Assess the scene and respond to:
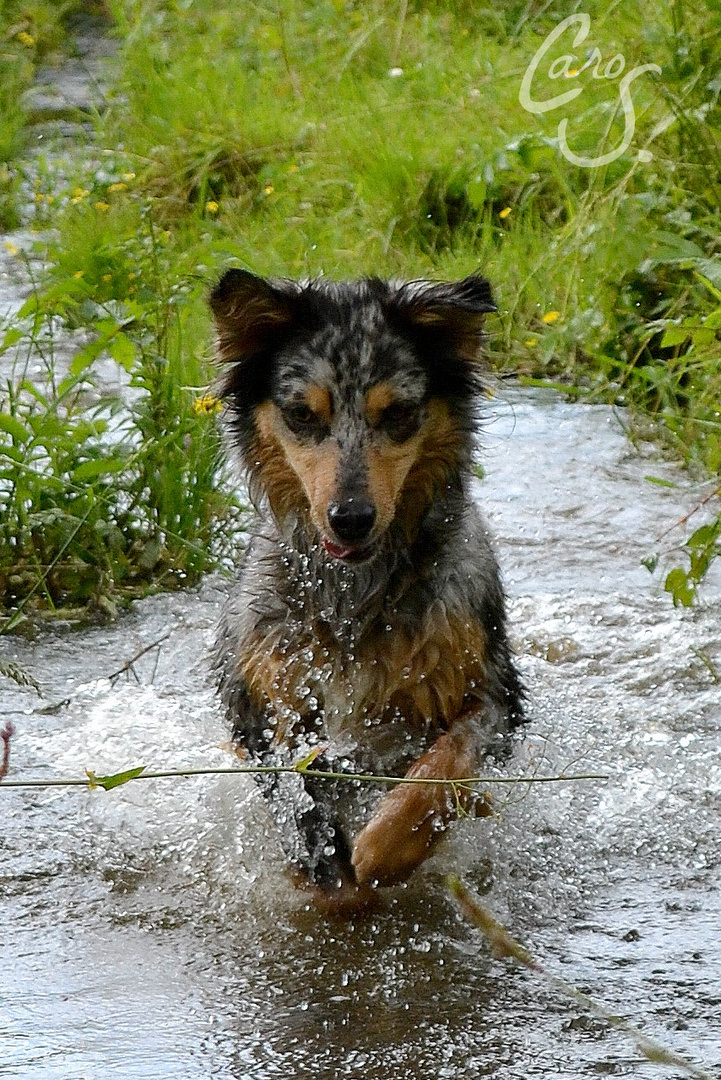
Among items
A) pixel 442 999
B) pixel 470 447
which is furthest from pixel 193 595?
pixel 442 999

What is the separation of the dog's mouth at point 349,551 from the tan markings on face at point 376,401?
29 centimetres

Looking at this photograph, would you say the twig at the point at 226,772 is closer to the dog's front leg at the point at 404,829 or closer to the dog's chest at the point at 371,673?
the dog's front leg at the point at 404,829

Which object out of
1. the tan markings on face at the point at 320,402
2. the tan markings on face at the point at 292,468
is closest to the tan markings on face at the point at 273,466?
the tan markings on face at the point at 292,468

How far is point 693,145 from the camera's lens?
637 centimetres

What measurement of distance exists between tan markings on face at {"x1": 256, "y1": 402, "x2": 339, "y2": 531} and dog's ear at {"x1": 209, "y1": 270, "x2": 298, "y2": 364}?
162mm

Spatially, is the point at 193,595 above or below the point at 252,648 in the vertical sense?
below

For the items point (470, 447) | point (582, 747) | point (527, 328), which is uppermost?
point (470, 447)

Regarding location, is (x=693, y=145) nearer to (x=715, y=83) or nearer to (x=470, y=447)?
(x=715, y=83)

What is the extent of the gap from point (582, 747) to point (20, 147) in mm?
6917

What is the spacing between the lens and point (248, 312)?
3799 millimetres

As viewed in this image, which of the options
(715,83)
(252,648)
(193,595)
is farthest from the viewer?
(715,83)

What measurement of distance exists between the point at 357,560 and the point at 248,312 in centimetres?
69

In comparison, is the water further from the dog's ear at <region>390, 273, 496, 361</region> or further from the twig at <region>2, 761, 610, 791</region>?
the dog's ear at <region>390, 273, 496, 361</region>

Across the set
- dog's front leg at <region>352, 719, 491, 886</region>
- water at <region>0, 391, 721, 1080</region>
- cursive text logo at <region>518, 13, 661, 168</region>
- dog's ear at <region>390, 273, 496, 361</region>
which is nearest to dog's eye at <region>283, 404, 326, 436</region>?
dog's ear at <region>390, 273, 496, 361</region>
